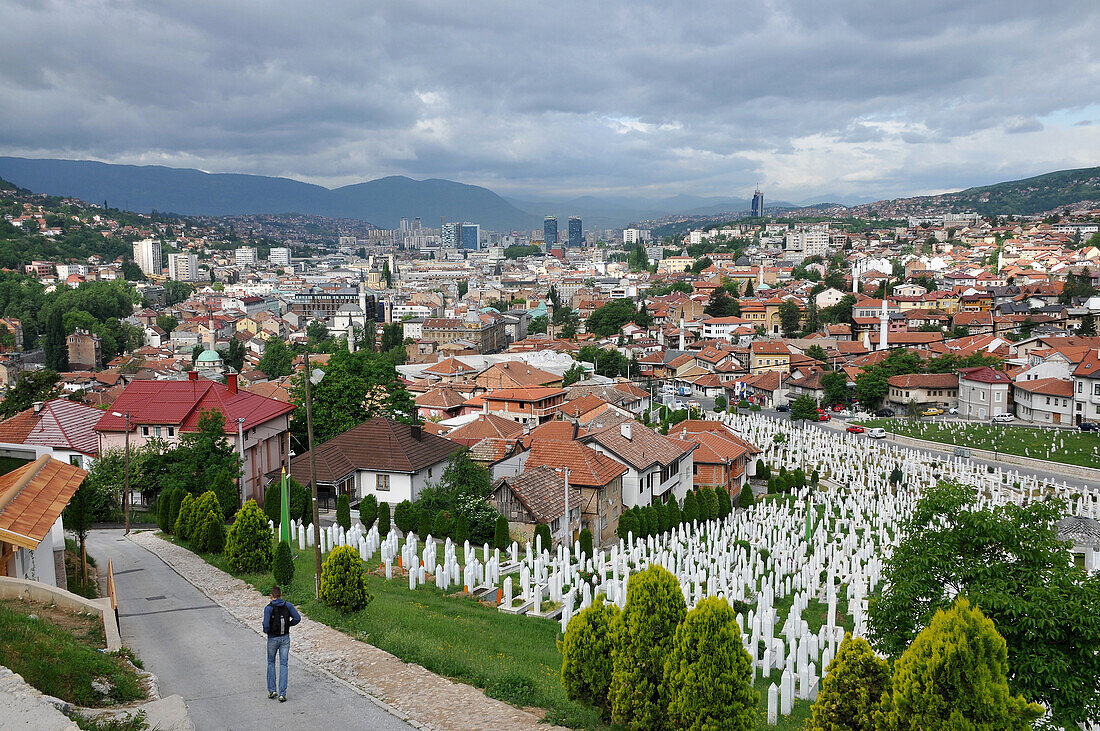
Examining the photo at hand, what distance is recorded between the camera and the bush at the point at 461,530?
21.1 metres

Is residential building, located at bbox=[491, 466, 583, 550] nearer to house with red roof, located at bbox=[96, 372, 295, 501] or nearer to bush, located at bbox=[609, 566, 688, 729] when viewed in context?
house with red roof, located at bbox=[96, 372, 295, 501]

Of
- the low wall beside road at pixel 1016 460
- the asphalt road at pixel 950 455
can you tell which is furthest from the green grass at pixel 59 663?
the low wall beside road at pixel 1016 460

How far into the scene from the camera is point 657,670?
893 centimetres

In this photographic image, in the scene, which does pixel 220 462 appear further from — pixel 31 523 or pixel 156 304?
pixel 156 304

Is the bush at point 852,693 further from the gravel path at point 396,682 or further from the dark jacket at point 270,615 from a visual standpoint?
the dark jacket at point 270,615

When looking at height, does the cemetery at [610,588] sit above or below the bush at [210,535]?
below

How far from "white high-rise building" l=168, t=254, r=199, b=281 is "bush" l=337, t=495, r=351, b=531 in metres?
170

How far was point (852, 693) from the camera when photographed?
8430 mm

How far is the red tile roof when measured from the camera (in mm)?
25891

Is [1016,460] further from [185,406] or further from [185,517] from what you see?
[185,517]

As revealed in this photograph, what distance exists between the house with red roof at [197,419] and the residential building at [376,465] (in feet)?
4.39

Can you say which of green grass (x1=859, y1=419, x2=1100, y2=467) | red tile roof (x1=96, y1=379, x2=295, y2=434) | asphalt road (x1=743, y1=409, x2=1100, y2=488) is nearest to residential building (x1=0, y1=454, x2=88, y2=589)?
red tile roof (x1=96, y1=379, x2=295, y2=434)

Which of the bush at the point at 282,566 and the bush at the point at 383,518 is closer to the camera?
the bush at the point at 282,566

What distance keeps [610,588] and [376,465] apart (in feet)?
34.5
